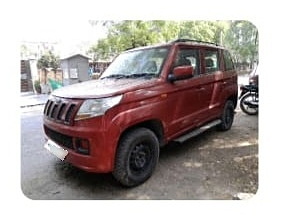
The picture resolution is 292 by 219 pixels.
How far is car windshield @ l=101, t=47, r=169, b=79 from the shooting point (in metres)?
1.95

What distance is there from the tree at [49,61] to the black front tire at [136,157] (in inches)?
23.6

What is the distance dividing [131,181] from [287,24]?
4.02 ft

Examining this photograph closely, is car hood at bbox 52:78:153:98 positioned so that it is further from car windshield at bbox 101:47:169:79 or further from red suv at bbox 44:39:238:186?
car windshield at bbox 101:47:169:79

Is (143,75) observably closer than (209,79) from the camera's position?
Yes

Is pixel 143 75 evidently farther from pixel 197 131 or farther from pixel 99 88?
pixel 197 131

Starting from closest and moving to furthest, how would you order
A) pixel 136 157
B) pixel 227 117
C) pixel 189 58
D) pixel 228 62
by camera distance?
pixel 136 157
pixel 189 58
pixel 228 62
pixel 227 117

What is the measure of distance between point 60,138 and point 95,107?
34 centimetres

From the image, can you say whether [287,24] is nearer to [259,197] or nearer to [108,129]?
[259,197]

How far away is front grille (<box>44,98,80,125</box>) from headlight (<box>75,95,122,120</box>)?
52mm

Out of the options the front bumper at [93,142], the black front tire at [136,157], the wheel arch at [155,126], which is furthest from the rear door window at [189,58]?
the front bumper at [93,142]

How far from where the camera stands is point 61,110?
1669 mm

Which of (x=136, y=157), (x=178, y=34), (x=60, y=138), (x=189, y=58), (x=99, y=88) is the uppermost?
(x=178, y=34)

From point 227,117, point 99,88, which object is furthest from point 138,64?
point 227,117

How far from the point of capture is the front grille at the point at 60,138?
5.30 feet
